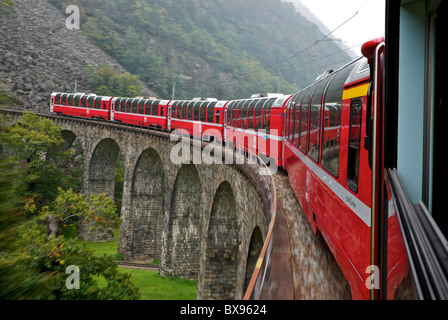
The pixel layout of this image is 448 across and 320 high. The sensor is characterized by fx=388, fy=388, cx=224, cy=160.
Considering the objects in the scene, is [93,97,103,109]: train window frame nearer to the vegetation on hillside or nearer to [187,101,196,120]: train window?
[187,101,196,120]: train window

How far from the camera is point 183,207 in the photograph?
74.3ft

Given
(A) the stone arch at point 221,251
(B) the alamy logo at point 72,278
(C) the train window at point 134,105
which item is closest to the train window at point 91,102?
(C) the train window at point 134,105

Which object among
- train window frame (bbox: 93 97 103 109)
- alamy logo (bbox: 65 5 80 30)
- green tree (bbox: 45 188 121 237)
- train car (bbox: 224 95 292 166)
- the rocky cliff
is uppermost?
alamy logo (bbox: 65 5 80 30)

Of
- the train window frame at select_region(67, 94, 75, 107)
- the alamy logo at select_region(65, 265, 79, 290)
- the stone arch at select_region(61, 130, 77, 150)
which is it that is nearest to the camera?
the alamy logo at select_region(65, 265, 79, 290)

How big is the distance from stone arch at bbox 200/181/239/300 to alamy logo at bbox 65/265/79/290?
25.2ft

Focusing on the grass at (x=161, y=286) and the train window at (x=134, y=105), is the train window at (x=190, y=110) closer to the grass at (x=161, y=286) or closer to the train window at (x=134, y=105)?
the train window at (x=134, y=105)

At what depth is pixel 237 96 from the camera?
79062 millimetres

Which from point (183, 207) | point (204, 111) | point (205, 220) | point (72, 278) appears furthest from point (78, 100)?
point (72, 278)

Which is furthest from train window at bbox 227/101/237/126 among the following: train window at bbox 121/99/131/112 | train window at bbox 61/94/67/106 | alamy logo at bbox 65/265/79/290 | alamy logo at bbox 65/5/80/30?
alamy logo at bbox 65/5/80/30

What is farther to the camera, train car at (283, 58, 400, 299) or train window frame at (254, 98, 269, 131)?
train window frame at (254, 98, 269, 131)

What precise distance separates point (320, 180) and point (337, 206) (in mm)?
1255

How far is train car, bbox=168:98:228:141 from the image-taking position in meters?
21.2

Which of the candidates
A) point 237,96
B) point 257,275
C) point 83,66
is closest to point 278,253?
point 257,275
